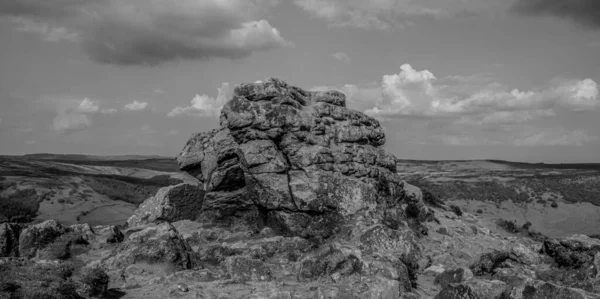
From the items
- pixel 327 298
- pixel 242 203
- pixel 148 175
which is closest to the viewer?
pixel 327 298

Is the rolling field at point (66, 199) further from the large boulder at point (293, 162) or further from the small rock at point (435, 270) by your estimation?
the small rock at point (435, 270)

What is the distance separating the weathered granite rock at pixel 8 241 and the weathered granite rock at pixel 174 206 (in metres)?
7.61

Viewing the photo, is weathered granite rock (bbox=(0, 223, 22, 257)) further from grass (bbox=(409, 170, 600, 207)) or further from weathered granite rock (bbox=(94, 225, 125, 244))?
grass (bbox=(409, 170, 600, 207))

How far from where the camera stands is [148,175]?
142625mm

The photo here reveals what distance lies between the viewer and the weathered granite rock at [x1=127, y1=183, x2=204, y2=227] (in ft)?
88.4

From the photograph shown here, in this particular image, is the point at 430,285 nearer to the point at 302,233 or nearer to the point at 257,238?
the point at 302,233

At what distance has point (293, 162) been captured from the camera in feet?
78.0

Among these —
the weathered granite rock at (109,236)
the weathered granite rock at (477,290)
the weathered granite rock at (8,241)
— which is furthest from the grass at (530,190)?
the weathered granite rock at (8,241)

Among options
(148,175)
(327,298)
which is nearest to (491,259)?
(327,298)

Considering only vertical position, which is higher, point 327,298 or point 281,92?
point 281,92

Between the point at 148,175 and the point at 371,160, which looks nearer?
the point at 371,160

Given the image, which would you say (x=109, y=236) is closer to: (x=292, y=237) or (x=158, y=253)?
(x=158, y=253)

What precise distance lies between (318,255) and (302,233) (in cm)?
461

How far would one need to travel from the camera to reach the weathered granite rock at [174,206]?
26.9 meters
